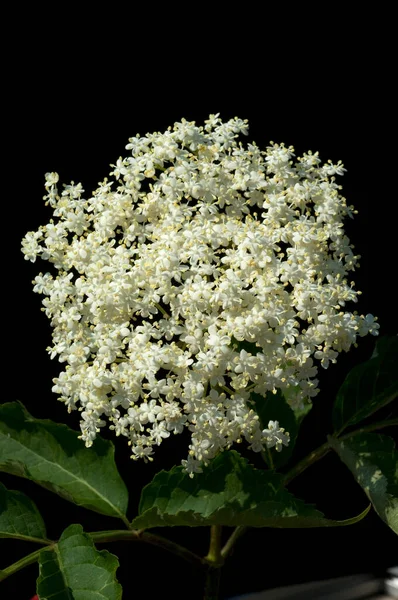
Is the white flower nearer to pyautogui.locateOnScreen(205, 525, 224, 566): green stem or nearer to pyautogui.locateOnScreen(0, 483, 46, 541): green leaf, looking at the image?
pyautogui.locateOnScreen(205, 525, 224, 566): green stem

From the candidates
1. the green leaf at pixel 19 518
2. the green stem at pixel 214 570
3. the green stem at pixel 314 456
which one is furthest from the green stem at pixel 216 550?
the green leaf at pixel 19 518

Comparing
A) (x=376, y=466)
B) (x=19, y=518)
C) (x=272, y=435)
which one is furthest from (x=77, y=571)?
(x=376, y=466)

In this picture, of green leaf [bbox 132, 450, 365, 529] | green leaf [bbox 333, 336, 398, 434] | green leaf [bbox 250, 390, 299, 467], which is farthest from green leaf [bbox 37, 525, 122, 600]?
green leaf [bbox 333, 336, 398, 434]

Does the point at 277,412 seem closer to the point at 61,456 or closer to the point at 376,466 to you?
the point at 376,466

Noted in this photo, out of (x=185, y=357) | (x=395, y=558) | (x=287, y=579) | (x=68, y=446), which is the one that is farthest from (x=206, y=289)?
(x=395, y=558)

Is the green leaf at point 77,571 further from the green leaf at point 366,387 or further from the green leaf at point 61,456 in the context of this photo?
the green leaf at point 366,387
